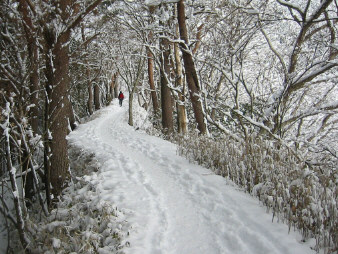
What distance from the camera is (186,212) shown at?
3.80 metres

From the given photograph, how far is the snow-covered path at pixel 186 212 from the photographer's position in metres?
2.91

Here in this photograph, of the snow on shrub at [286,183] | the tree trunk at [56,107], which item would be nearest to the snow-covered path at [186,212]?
the snow on shrub at [286,183]

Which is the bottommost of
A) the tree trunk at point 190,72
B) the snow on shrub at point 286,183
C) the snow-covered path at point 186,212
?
the snow-covered path at point 186,212

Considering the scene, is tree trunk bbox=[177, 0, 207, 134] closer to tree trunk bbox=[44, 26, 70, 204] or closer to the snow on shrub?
the snow on shrub

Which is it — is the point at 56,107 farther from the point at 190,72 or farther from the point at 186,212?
the point at 190,72

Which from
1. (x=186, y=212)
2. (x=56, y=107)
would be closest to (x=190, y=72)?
(x=56, y=107)

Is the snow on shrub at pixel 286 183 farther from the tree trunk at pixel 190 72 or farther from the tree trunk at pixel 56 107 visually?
the tree trunk at pixel 56 107

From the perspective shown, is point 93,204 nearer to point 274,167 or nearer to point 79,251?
point 79,251

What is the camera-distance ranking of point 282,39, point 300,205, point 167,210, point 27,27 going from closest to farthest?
point 300,205 < point 167,210 < point 27,27 < point 282,39

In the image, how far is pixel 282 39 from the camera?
30.9 feet

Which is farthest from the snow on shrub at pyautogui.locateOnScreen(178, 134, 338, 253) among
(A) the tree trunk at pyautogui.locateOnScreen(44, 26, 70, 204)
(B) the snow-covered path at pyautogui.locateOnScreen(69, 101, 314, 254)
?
(A) the tree trunk at pyautogui.locateOnScreen(44, 26, 70, 204)

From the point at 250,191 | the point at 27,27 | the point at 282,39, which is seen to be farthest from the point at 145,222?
the point at 282,39

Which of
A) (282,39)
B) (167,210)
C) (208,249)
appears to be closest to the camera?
(208,249)

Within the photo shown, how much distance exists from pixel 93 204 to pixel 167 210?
127 centimetres
